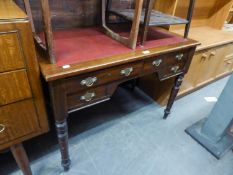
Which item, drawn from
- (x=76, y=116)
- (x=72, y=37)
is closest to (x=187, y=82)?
(x=76, y=116)

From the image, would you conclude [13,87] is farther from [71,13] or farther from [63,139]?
[71,13]

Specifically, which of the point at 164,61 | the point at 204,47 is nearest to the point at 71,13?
the point at 164,61

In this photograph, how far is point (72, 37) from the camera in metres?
1.12

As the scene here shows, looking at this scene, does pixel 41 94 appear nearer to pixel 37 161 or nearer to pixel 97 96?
pixel 97 96

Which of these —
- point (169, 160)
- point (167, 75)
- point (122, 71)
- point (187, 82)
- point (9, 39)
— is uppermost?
point (9, 39)

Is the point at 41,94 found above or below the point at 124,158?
above

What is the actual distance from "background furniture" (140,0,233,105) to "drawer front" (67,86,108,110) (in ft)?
3.00

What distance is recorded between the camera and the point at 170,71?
1293 mm

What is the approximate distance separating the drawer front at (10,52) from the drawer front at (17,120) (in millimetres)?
178

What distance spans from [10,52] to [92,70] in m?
0.33

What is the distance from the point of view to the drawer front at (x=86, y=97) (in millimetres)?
888

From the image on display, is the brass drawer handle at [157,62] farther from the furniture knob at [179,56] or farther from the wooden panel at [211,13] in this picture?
the wooden panel at [211,13]

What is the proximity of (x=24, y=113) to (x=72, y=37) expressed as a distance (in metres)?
0.55

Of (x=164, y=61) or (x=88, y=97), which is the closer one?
(x=88, y=97)
